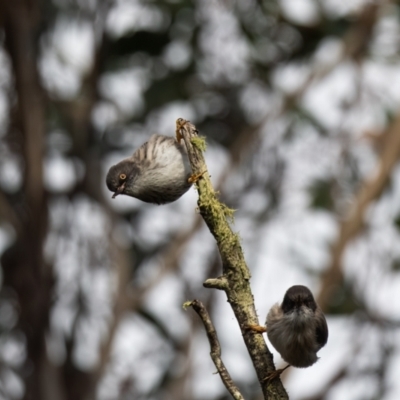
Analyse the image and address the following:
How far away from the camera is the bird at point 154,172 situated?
260 inches

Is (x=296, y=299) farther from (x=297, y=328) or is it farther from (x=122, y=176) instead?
(x=122, y=176)

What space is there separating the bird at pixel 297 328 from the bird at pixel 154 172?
1109 millimetres

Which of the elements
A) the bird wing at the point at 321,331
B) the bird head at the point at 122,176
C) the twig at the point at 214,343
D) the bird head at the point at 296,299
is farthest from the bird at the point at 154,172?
the twig at the point at 214,343

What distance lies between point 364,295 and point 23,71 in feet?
19.6

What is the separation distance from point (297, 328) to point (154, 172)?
1592mm

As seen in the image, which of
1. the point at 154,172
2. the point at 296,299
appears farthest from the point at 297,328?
the point at 154,172

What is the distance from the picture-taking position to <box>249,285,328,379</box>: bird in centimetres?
608

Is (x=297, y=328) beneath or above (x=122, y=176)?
beneath

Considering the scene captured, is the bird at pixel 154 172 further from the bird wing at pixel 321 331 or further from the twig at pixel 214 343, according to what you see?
the twig at pixel 214 343

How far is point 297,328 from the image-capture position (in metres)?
6.12

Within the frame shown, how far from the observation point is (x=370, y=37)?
1427cm

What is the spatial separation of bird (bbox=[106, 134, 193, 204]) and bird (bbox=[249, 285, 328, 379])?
3.64 feet

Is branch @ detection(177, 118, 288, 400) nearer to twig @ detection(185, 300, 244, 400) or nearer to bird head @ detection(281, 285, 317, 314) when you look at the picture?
twig @ detection(185, 300, 244, 400)

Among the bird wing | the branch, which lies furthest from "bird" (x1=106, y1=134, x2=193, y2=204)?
the branch
